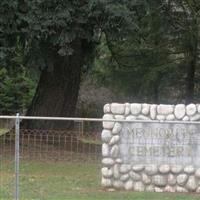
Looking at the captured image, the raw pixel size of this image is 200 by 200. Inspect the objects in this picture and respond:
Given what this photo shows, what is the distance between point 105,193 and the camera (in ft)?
42.3

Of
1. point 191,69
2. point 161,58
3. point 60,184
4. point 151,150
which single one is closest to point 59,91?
point 161,58

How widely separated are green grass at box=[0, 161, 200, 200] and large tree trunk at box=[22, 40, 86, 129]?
678 cm

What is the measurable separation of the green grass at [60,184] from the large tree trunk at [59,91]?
22.2 feet

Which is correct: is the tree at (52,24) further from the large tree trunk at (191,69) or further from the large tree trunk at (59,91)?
the large tree trunk at (191,69)

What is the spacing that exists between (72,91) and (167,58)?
666cm

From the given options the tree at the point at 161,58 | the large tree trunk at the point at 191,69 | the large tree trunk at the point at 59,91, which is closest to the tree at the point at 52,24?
the large tree trunk at the point at 59,91

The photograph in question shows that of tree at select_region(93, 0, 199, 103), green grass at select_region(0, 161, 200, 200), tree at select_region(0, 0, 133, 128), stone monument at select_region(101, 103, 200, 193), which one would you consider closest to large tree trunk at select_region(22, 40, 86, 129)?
tree at select_region(0, 0, 133, 128)

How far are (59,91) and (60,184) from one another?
28.6ft

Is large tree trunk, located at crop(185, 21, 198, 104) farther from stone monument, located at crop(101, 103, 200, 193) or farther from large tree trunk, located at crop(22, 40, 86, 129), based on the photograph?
stone monument, located at crop(101, 103, 200, 193)

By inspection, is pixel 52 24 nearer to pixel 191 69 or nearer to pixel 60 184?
pixel 60 184

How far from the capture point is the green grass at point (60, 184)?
40.7 ft

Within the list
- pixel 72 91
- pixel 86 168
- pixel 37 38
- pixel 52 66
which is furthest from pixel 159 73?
pixel 86 168

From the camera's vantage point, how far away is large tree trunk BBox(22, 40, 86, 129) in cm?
2150

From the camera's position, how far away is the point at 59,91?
71.7 ft
